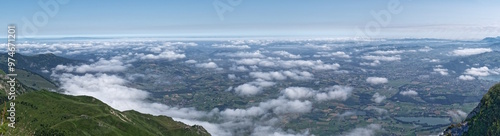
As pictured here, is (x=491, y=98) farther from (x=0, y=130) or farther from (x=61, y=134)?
(x=61, y=134)

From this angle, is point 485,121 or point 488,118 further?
point 488,118

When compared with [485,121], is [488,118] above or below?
above

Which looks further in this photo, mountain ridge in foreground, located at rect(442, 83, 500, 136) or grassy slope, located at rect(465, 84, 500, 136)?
mountain ridge in foreground, located at rect(442, 83, 500, 136)

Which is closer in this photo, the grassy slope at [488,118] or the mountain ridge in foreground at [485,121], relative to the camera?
the grassy slope at [488,118]

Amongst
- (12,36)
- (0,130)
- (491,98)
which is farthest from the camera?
(491,98)

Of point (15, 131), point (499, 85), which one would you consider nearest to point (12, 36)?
point (15, 131)

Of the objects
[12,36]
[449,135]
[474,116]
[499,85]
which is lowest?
[449,135]
